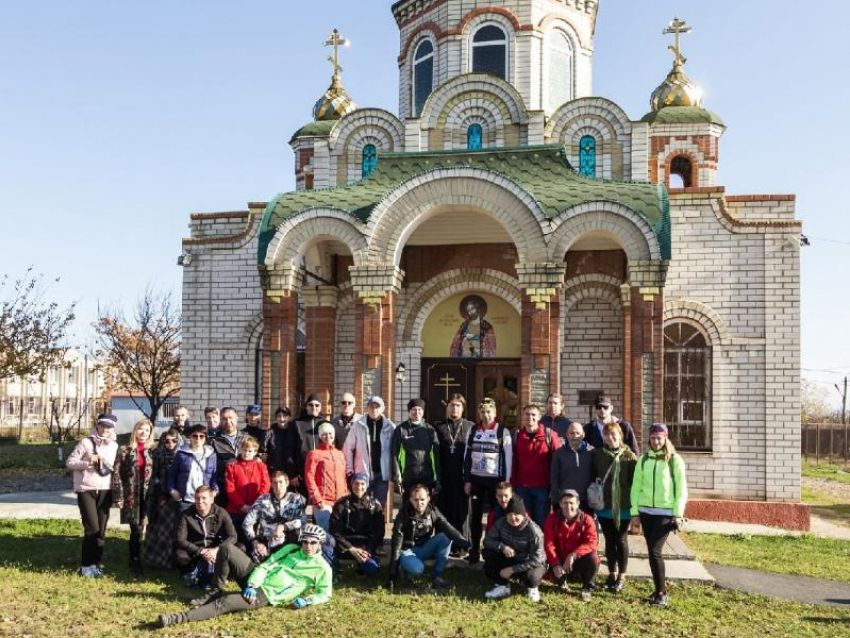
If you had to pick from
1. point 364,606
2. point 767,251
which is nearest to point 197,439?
point 364,606

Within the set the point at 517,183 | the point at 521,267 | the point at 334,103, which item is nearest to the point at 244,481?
the point at 521,267

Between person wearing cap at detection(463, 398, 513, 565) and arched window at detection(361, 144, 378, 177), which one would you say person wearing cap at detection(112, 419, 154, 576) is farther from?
arched window at detection(361, 144, 378, 177)

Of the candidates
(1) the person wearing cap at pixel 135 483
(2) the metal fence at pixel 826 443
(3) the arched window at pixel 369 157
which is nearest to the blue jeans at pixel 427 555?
(1) the person wearing cap at pixel 135 483

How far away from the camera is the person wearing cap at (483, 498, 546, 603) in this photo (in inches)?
289

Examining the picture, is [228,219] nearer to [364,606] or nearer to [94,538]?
[94,538]

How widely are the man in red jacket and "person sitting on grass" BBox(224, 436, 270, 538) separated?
261cm

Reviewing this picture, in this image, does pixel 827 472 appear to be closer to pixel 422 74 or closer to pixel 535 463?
pixel 422 74

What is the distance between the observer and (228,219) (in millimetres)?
15359

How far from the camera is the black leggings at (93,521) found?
8055mm

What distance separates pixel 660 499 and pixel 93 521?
5.52 m

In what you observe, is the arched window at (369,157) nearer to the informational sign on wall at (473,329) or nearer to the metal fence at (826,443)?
the informational sign on wall at (473,329)

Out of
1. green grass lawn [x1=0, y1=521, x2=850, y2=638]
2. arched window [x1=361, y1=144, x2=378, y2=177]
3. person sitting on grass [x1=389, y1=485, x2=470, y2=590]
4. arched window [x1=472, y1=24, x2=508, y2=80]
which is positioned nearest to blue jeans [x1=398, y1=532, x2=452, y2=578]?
person sitting on grass [x1=389, y1=485, x2=470, y2=590]

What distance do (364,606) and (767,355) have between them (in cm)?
865

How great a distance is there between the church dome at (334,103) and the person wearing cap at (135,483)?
1220 cm
